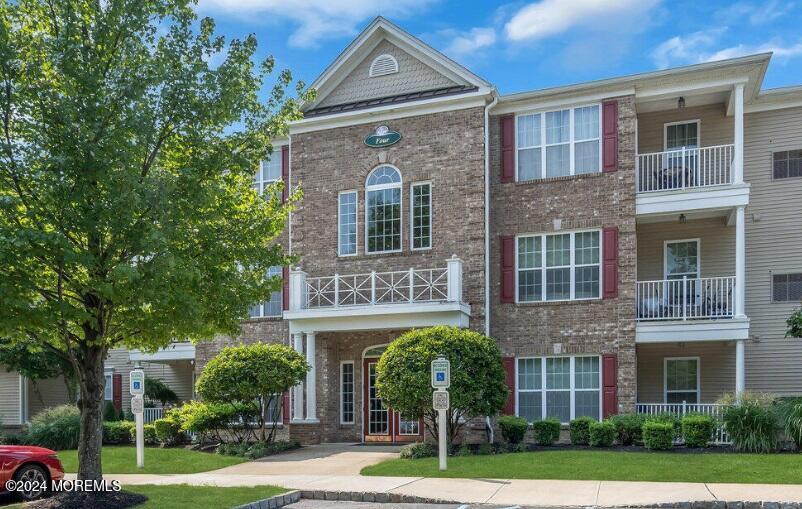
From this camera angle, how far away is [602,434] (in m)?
17.9

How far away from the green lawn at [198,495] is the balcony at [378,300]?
287 inches

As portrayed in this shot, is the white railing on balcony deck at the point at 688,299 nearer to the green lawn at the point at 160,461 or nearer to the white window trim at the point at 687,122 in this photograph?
the white window trim at the point at 687,122

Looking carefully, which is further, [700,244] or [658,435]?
[700,244]

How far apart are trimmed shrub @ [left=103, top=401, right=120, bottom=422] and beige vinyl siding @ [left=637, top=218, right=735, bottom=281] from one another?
16.5m

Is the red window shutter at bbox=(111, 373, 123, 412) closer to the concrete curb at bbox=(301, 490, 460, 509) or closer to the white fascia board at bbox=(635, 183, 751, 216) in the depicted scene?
the concrete curb at bbox=(301, 490, 460, 509)

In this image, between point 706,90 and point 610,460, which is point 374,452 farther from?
point 706,90

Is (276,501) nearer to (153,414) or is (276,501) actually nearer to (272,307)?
(272,307)

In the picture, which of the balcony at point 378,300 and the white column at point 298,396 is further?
the white column at point 298,396

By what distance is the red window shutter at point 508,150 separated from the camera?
21.4 m

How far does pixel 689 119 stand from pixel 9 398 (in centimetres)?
2755

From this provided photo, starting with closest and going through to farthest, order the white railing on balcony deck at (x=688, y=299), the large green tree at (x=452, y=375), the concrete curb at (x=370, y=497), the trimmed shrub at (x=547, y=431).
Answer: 1. the concrete curb at (x=370, y=497)
2. the large green tree at (x=452, y=375)
3. the trimmed shrub at (x=547, y=431)
4. the white railing on balcony deck at (x=688, y=299)

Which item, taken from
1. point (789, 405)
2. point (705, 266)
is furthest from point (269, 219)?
point (705, 266)

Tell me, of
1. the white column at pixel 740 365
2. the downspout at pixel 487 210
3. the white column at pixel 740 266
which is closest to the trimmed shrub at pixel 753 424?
the white column at pixel 740 365

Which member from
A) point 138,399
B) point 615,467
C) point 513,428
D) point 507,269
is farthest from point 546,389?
point 138,399
